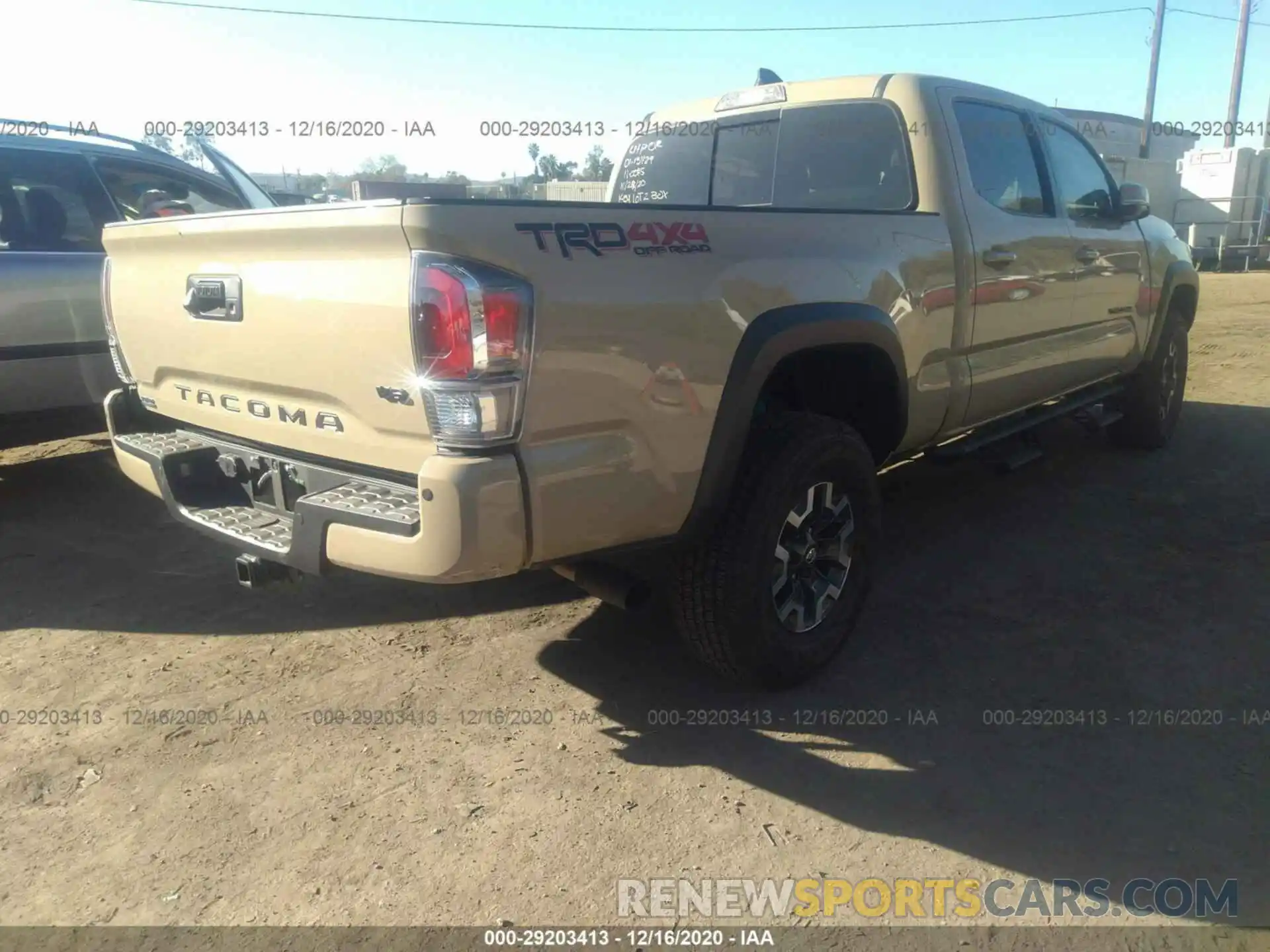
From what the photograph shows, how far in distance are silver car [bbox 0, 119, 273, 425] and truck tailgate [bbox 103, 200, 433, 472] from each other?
73.1 inches

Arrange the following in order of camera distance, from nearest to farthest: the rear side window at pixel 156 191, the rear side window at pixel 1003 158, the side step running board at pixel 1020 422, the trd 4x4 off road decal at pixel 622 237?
the trd 4x4 off road decal at pixel 622 237 < the rear side window at pixel 1003 158 < the side step running board at pixel 1020 422 < the rear side window at pixel 156 191

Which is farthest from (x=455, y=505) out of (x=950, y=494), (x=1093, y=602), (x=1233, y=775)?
(x=950, y=494)

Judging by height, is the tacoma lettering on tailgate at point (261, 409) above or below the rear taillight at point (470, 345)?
below

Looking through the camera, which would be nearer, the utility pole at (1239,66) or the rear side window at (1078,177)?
the rear side window at (1078,177)

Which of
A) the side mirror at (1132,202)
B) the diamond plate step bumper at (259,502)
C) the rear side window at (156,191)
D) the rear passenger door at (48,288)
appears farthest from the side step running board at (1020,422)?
the rear passenger door at (48,288)

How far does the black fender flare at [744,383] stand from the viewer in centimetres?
263

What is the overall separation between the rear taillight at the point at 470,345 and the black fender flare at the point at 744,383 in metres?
0.68

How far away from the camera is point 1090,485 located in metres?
5.44

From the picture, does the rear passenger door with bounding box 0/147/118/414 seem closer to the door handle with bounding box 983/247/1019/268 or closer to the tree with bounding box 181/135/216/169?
the tree with bounding box 181/135/216/169

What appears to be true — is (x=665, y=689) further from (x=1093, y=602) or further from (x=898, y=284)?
(x=1093, y=602)

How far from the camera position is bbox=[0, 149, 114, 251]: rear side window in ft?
15.4

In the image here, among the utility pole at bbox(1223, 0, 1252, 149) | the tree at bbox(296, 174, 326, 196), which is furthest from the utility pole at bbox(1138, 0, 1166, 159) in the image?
the tree at bbox(296, 174, 326, 196)

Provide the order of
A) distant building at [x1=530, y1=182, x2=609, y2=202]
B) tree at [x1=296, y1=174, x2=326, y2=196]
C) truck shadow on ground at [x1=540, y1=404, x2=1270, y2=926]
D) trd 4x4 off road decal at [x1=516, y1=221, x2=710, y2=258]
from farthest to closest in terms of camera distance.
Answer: tree at [x1=296, y1=174, x2=326, y2=196]
distant building at [x1=530, y1=182, x2=609, y2=202]
truck shadow on ground at [x1=540, y1=404, x2=1270, y2=926]
trd 4x4 off road decal at [x1=516, y1=221, x2=710, y2=258]

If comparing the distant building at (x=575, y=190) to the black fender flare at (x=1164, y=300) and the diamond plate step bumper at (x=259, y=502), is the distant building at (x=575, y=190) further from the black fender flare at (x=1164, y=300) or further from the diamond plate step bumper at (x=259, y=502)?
the black fender flare at (x=1164, y=300)
